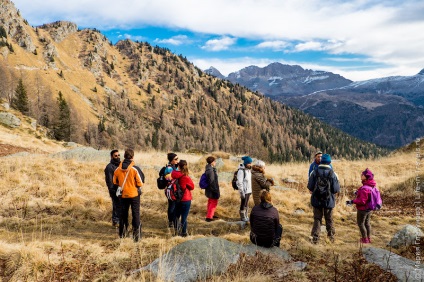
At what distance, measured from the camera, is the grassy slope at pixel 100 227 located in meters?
5.48

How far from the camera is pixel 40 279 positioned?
5.13 meters

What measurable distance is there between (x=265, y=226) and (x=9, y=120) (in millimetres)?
46313

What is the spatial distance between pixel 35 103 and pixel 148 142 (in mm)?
58550

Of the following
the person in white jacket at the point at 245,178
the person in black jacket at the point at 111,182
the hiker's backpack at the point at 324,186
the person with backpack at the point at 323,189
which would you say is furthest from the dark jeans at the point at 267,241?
the person in black jacket at the point at 111,182

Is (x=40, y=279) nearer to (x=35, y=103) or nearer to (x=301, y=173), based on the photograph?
Result: (x=301, y=173)

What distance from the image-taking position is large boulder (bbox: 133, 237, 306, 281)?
5.02m

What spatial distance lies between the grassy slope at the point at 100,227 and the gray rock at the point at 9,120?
31.1 metres

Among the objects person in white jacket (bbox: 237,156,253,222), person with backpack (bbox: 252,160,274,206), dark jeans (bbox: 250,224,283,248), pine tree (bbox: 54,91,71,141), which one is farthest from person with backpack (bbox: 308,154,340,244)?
pine tree (bbox: 54,91,71,141)

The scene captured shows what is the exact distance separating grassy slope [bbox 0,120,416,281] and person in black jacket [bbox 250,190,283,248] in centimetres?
65

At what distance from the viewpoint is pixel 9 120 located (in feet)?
131

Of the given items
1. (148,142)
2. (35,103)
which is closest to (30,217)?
(35,103)

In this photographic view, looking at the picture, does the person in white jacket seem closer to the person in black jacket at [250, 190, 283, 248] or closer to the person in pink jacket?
the person in black jacket at [250, 190, 283, 248]

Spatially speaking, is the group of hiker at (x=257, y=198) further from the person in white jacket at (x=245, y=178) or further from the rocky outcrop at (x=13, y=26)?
the rocky outcrop at (x=13, y=26)

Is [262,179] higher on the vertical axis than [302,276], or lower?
higher
